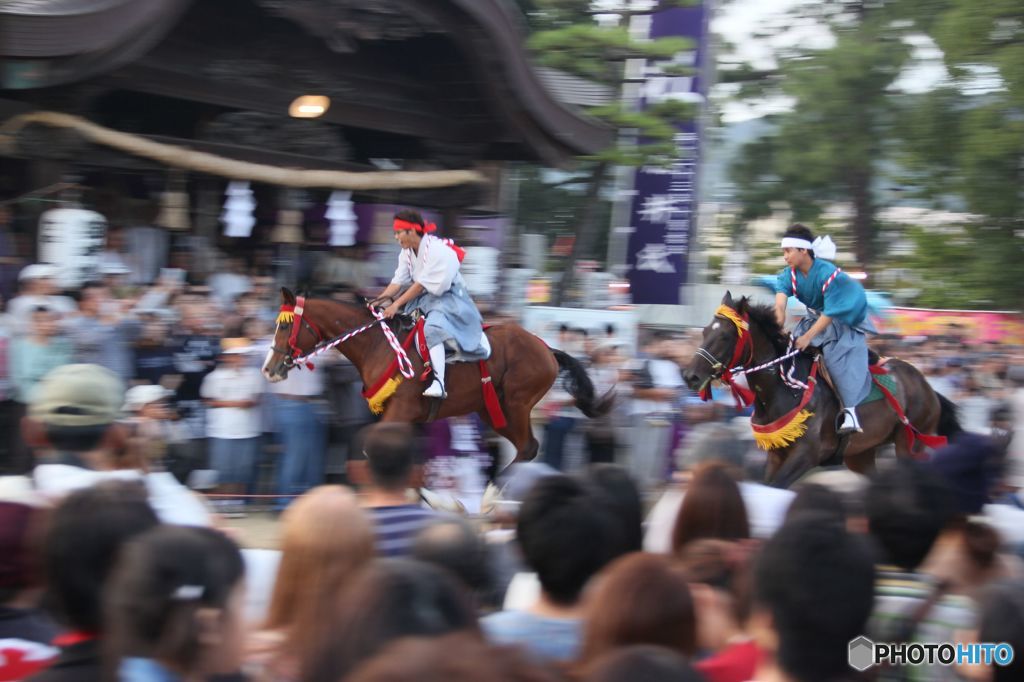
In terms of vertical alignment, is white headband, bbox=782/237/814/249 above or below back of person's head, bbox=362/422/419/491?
above

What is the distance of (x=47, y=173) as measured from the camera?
32.6 ft

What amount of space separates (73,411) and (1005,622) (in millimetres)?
3209

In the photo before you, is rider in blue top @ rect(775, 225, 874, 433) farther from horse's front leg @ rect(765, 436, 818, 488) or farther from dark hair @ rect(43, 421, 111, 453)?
dark hair @ rect(43, 421, 111, 453)

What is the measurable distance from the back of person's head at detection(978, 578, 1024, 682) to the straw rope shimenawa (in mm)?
9229

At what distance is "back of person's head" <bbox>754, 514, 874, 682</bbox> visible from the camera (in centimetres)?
254

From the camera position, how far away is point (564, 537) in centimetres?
312

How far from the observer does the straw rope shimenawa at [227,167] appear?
981cm

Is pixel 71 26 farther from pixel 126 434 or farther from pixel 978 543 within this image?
pixel 978 543

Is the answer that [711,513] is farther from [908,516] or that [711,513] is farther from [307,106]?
[307,106]

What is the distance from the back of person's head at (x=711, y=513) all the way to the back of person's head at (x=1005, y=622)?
116cm

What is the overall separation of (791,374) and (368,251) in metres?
6.43

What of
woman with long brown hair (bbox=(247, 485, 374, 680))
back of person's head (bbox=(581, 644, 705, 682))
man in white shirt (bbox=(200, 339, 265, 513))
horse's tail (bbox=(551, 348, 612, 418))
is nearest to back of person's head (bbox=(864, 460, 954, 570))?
woman with long brown hair (bbox=(247, 485, 374, 680))

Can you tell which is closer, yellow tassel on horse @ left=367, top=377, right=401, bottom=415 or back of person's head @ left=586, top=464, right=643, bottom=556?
back of person's head @ left=586, top=464, right=643, bottom=556

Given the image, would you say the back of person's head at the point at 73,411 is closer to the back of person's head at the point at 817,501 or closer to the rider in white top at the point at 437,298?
the back of person's head at the point at 817,501
